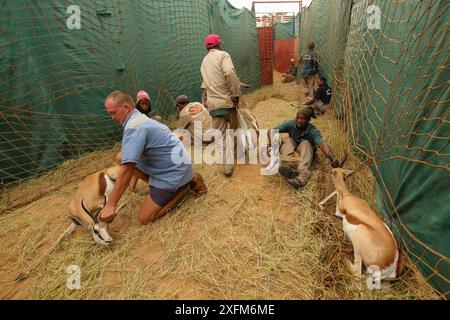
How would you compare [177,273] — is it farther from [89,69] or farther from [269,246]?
[89,69]

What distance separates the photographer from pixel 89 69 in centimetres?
434

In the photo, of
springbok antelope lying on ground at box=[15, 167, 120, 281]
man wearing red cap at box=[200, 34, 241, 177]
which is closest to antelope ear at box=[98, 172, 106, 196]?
springbok antelope lying on ground at box=[15, 167, 120, 281]

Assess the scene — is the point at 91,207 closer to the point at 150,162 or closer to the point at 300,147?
the point at 150,162

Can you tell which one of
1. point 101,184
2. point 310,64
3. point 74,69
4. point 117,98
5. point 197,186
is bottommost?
point 197,186

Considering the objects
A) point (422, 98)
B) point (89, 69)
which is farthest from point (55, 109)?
point (422, 98)

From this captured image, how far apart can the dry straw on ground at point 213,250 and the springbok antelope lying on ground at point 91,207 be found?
0.10 m

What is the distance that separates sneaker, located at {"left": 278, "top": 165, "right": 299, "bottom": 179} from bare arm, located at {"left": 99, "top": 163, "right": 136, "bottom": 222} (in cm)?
173

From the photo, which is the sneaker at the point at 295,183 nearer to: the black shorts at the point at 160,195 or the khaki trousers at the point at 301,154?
the khaki trousers at the point at 301,154

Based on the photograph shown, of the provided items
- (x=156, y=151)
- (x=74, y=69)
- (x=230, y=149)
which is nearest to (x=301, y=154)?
(x=230, y=149)

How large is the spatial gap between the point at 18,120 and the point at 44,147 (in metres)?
0.50

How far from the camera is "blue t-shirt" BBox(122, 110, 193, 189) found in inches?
94.3

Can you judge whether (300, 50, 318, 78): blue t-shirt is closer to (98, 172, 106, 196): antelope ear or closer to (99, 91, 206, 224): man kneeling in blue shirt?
(99, 91, 206, 224): man kneeling in blue shirt

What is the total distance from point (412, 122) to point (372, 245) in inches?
40.3

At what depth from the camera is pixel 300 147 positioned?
3512 millimetres
